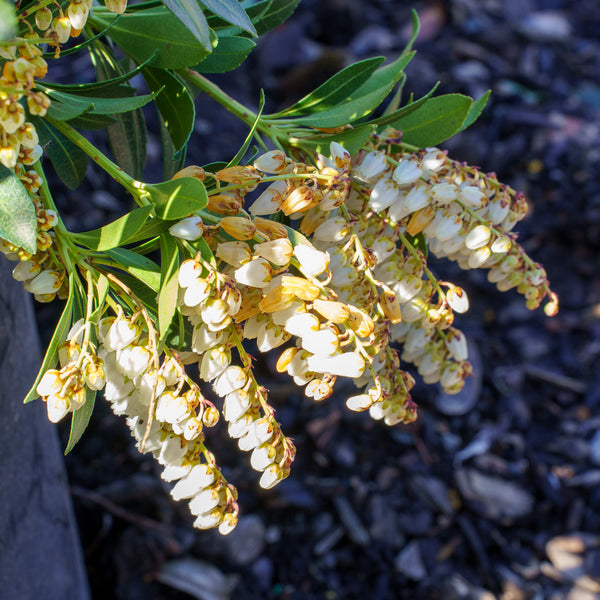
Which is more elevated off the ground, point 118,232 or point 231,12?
point 231,12

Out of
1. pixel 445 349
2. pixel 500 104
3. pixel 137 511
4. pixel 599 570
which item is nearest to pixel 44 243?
pixel 445 349

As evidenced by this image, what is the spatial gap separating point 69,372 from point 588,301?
2024mm

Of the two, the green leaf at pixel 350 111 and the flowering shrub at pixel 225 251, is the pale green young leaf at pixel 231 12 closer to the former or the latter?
the flowering shrub at pixel 225 251

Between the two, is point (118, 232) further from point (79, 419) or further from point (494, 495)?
point (494, 495)

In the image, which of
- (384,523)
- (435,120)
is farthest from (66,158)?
(384,523)

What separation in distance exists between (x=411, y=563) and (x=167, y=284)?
4.14 feet

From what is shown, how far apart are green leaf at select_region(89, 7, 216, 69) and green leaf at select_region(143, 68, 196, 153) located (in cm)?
3

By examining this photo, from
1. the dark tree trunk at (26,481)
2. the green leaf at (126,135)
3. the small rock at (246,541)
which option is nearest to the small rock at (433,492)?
the small rock at (246,541)

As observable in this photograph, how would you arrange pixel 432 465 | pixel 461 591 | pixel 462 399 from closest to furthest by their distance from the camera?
pixel 461 591 < pixel 432 465 < pixel 462 399

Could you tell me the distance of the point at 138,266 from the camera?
54cm

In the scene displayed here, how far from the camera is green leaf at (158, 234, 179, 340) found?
1.55ft

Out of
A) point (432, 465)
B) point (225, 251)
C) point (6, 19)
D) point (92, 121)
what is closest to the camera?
point (6, 19)

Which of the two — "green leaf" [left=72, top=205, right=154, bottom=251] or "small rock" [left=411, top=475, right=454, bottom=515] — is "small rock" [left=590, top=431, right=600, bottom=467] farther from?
"green leaf" [left=72, top=205, right=154, bottom=251]

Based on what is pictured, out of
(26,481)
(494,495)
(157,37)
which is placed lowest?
(494,495)
